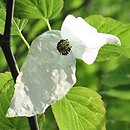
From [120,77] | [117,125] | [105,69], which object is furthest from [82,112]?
[105,69]

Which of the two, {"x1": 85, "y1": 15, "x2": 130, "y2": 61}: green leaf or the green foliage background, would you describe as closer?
{"x1": 85, "y1": 15, "x2": 130, "y2": 61}: green leaf

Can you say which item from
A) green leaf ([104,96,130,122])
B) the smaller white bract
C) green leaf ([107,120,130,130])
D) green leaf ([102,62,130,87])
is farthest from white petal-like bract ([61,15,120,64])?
green leaf ([104,96,130,122])

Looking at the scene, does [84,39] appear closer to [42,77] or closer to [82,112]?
[42,77]

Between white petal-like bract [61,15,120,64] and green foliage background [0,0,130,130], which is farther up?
white petal-like bract [61,15,120,64]

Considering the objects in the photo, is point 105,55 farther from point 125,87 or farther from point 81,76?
point 81,76

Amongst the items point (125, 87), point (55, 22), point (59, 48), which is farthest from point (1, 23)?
point (55, 22)

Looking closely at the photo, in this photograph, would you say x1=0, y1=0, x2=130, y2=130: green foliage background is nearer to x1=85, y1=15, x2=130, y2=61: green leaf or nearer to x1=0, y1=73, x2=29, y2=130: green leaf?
x1=0, y1=73, x2=29, y2=130: green leaf
